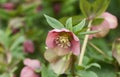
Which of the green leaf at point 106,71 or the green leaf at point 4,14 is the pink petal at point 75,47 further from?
the green leaf at point 4,14

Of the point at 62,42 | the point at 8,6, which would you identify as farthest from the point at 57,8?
the point at 62,42

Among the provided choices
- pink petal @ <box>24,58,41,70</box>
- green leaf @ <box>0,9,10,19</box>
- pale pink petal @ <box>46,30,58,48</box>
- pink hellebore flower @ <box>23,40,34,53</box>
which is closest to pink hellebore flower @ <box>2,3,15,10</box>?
green leaf @ <box>0,9,10,19</box>

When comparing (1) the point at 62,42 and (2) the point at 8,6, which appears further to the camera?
(2) the point at 8,6

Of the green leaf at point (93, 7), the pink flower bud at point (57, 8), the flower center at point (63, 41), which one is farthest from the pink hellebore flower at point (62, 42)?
the pink flower bud at point (57, 8)

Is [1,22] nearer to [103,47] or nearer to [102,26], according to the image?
[103,47]

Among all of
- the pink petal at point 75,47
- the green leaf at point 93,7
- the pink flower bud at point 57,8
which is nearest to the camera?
the pink petal at point 75,47

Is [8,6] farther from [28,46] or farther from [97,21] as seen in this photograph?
[97,21]

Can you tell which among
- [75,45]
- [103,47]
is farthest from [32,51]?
[75,45]
